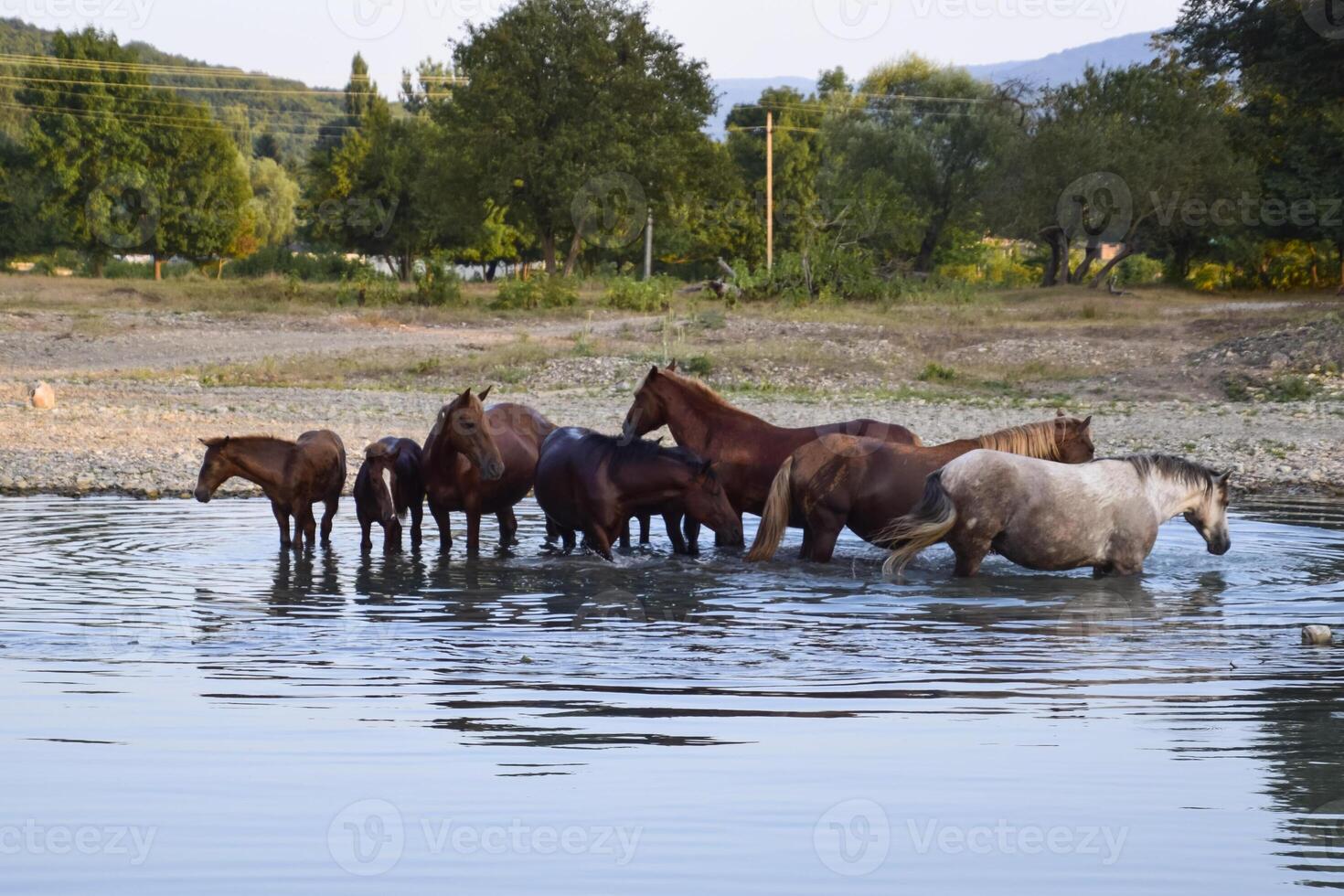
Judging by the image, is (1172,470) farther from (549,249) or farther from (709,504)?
(549,249)

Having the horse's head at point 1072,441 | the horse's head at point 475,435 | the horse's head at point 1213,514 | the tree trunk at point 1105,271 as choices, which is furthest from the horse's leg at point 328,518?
the tree trunk at point 1105,271

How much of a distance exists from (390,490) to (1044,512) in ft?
14.2

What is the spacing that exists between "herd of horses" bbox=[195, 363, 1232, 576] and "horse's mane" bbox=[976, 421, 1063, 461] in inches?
0.5

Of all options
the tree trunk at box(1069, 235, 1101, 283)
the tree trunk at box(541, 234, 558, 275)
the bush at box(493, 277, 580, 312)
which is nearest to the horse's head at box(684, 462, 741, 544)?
the bush at box(493, 277, 580, 312)

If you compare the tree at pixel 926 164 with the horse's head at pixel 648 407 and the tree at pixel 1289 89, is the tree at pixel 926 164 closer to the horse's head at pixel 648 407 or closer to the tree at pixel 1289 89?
the tree at pixel 1289 89

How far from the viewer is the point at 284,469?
10641 millimetres

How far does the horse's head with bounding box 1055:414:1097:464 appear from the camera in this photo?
34.2 ft

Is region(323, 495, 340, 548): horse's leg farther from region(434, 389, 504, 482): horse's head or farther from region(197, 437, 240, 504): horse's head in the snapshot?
region(434, 389, 504, 482): horse's head

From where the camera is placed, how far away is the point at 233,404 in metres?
20.6

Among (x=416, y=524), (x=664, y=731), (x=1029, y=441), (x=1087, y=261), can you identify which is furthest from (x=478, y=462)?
(x=1087, y=261)

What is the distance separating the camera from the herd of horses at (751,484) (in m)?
9.16

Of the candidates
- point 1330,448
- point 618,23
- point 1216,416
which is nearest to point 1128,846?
point 1330,448

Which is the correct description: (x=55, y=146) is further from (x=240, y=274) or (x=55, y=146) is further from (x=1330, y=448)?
(x=1330, y=448)

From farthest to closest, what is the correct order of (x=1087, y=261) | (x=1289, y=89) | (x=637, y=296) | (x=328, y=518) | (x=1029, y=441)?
(x=1087, y=261) < (x=637, y=296) < (x=1289, y=89) < (x=328, y=518) < (x=1029, y=441)
